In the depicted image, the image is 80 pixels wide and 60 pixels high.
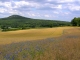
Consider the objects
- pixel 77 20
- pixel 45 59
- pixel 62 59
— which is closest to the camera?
pixel 45 59

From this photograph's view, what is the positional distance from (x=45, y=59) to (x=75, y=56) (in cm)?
114

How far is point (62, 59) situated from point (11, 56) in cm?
174

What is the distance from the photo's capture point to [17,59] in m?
6.51

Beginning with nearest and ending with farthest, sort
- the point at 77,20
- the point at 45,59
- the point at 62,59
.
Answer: the point at 45,59
the point at 62,59
the point at 77,20

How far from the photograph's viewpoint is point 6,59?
6508 mm

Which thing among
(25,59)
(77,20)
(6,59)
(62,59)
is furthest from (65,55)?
(77,20)

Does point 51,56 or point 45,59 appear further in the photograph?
point 51,56

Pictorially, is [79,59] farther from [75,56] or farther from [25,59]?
[25,59]

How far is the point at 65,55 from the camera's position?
6945mm

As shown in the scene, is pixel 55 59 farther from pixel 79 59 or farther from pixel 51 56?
pixel 79 59

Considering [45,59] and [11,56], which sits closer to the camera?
[45,59]

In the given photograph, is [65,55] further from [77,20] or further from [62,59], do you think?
[77,20]

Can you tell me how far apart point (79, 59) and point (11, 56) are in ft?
7.52

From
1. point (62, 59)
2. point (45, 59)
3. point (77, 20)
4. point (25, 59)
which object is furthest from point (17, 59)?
point (77, 20)
